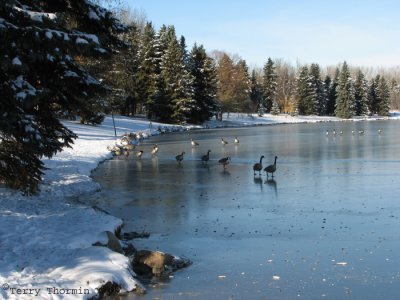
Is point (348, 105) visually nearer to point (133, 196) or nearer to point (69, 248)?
point (133, 196)

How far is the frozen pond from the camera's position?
7.64 meters

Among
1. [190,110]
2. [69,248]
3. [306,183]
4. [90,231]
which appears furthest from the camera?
[190,110]

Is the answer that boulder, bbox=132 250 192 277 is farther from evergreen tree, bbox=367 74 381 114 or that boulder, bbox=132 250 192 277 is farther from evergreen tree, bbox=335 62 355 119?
evergreen tree, bbox=367 74 381 114

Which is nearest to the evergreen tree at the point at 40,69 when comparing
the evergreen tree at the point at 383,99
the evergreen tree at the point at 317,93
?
the evergreen tree at the point at 317,93

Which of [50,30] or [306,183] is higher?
[50,30]

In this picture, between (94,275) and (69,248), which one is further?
(69,248)

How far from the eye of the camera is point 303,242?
9.94 metres

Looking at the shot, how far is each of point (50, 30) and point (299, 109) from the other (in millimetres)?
92515

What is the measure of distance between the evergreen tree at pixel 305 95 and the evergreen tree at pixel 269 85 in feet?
20.1

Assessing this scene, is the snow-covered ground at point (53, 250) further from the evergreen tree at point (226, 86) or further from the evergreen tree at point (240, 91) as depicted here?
the evergreen tree at point (240, 91)

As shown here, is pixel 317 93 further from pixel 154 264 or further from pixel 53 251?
pixel 53 251

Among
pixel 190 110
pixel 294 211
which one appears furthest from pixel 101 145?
pixel 190 110

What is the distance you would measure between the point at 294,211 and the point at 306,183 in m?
4.79

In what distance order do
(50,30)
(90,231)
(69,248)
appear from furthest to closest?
(90,231) < (69,248) < (50,30)
